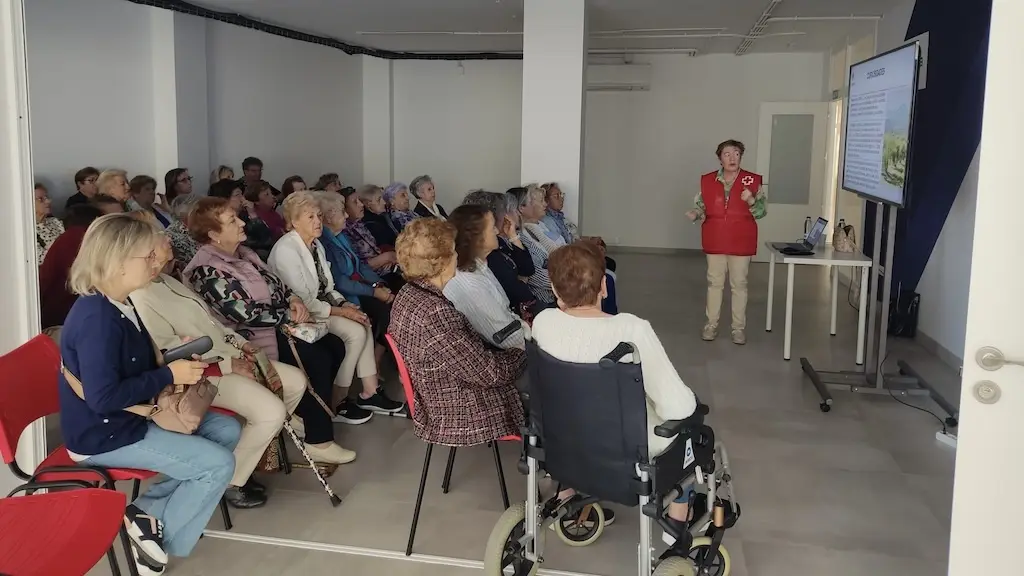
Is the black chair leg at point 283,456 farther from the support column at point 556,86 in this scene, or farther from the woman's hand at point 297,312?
the support column at point 556,86

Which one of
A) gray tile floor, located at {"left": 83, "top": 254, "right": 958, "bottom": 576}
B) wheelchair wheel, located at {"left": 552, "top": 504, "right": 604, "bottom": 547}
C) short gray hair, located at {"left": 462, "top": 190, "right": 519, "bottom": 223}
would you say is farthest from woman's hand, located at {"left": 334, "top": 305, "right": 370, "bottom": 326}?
wheelchair wheel, located at {"left": 552, "top": 504, "right": 604, "bottom": 547}

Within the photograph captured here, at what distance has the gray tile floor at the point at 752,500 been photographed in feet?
9.63

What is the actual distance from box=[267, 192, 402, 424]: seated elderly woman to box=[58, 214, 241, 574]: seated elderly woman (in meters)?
1.55

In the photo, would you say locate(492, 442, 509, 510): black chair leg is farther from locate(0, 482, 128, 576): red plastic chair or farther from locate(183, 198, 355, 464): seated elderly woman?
locate(0, 482, 128, 576): red plastic chair

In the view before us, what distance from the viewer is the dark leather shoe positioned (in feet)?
11.0

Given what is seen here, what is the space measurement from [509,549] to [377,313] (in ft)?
8.46

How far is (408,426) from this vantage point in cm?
436

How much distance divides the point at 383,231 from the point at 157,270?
336cm

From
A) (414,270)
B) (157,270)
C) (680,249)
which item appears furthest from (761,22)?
(157,270)

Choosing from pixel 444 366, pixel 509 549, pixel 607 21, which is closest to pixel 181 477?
pixel 444 366

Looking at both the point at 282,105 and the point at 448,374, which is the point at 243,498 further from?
the point at 282,105

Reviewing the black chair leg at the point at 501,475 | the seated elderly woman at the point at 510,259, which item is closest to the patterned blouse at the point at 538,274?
the seated elderly woman at the point at 510,259

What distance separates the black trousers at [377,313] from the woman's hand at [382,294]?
1.1 inches

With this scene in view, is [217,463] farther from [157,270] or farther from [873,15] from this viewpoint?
[873,15]
